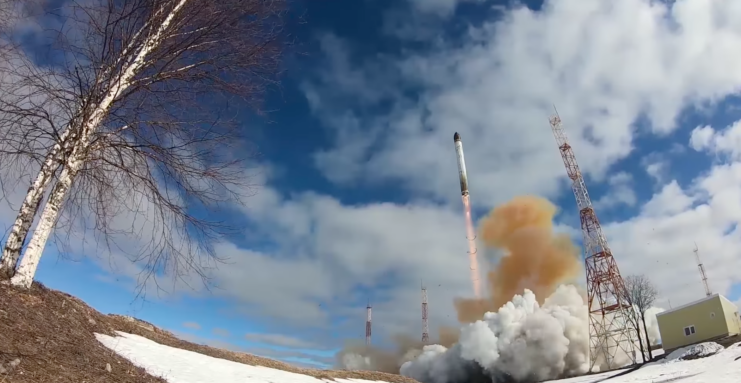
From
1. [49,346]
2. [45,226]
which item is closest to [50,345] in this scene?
[49,346]

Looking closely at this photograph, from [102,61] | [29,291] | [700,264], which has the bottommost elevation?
[29,291]

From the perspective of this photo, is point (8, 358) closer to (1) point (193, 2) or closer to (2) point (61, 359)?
(2) point (61, 359)

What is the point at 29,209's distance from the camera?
28.8ft

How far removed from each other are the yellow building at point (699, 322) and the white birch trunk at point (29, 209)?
5354 centimetres

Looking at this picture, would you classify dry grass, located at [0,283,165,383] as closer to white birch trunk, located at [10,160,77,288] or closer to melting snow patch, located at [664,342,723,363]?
white birch trunk, located at [10,160,77,288]

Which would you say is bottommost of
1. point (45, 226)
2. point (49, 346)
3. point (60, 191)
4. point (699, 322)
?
point (49, 346)

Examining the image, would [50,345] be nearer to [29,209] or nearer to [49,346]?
[49,346]

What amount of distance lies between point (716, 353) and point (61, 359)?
4114cm

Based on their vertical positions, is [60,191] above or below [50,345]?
above

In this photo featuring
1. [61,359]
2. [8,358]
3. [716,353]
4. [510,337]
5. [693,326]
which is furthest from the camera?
[510,337]

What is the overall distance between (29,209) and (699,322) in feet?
183

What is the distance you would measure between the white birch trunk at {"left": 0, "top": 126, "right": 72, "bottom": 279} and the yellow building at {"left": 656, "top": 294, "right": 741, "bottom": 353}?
176ft

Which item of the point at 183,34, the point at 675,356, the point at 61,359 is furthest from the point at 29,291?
the point at 675,356

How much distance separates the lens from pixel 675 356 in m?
36.7
